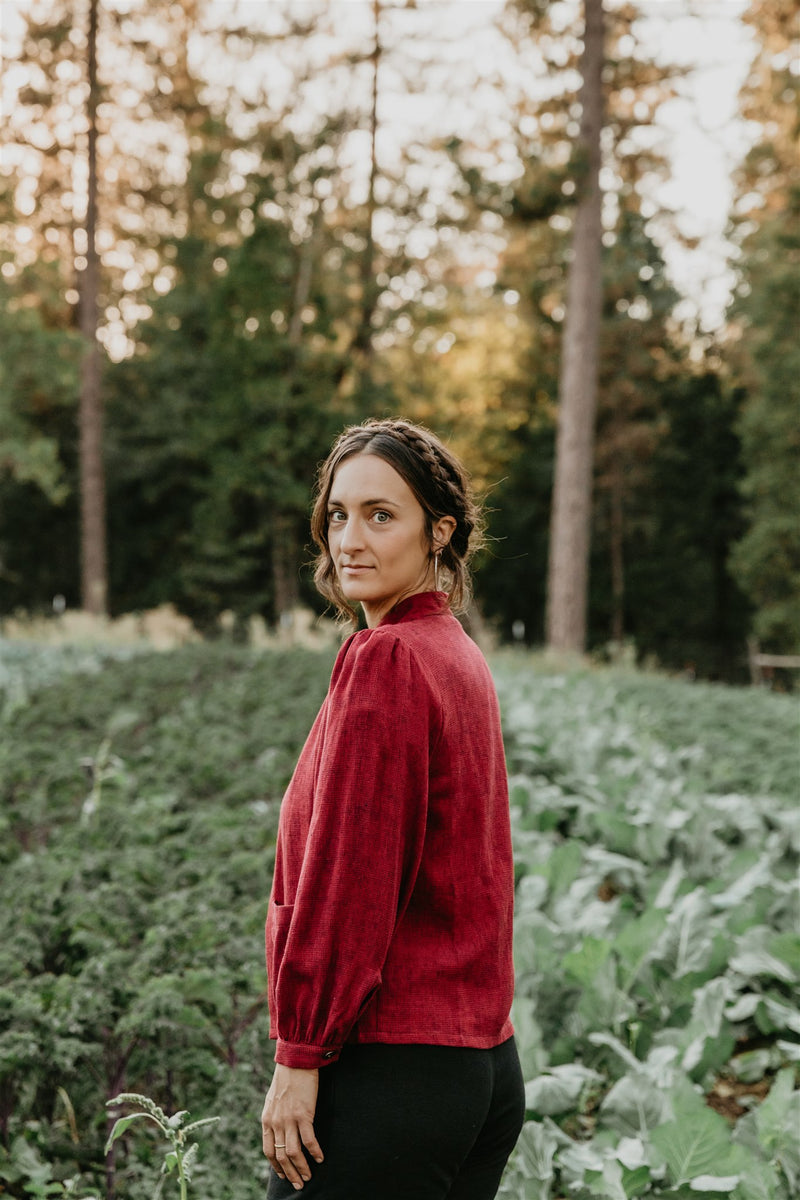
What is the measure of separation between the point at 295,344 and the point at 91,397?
14.5 ft

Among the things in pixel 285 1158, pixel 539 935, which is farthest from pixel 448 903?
pixel 539 935

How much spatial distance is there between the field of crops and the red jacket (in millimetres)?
1182

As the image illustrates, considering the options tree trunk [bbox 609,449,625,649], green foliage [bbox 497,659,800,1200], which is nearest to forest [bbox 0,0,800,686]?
tree trunk [bbox 609,449,625,649]

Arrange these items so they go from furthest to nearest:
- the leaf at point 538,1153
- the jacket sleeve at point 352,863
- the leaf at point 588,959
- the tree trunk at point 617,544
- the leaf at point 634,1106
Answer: the tree trunk at point 617,544 < the leaf at point 588,959 < the leaf at point 634,1106 < the leaf at point 538,1153 < the jacket sleeve at point 352,863

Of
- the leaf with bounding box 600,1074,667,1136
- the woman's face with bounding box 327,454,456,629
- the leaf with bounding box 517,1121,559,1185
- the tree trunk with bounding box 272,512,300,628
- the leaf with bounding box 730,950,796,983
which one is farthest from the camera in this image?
the tree trunk with bounding box 272,512,300,628

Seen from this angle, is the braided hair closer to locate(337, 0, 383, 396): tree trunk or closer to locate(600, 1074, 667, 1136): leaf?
locate(600, 1074, 667, 1136): leaf

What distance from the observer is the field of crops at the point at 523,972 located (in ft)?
8.55

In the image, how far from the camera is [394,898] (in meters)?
1.47

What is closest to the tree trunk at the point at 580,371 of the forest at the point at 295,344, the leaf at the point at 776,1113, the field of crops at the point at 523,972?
the forest at the point at 295,344

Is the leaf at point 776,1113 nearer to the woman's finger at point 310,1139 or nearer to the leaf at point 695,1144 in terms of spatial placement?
the leaf at point 695,1144

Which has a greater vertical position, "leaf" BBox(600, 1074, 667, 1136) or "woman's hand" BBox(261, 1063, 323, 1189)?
"woman's hand" BBox(261, 1063, 323, 1189)

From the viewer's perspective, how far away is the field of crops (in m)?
2.61

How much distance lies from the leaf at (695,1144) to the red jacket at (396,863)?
1036mm

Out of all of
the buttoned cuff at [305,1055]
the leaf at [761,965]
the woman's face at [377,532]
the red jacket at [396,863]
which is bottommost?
the leaf at [761,965]
